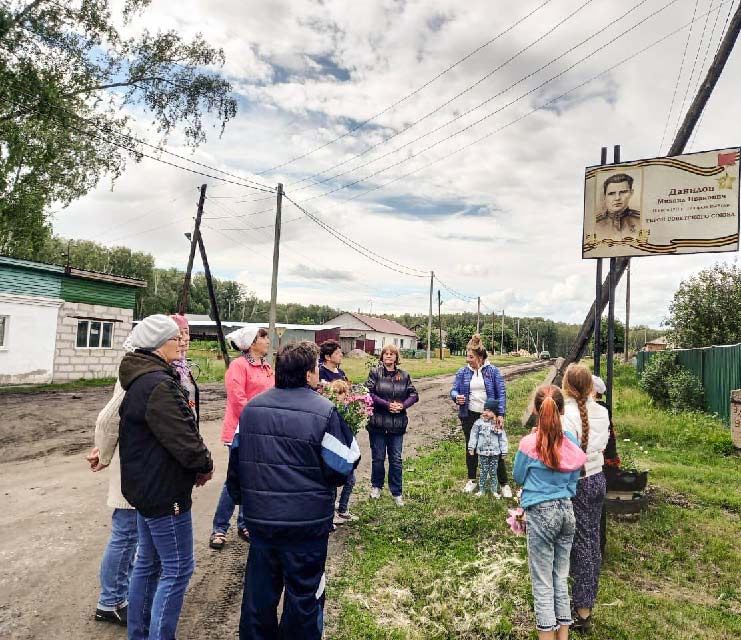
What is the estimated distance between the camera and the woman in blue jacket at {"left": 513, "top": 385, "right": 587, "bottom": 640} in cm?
345

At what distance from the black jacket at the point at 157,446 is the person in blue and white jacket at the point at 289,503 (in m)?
0.37

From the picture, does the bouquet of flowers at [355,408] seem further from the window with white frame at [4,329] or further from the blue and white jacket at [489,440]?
the window with white frame at [4,329]

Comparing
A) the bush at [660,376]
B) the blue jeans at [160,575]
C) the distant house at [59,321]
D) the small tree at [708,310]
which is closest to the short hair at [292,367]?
the blue jeans at [160,575]

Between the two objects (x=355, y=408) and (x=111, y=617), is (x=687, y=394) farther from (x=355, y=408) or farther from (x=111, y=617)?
(x=111, y=617)

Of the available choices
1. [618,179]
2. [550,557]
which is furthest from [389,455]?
[618,179]

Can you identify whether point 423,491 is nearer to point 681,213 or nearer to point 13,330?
point 681,213

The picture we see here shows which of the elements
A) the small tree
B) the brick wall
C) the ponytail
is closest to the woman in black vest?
the ponytail

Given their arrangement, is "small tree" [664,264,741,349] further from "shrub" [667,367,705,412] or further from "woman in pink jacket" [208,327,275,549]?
"woman in pink jacket" [208,327,275,549]

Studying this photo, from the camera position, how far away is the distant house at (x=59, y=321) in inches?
671

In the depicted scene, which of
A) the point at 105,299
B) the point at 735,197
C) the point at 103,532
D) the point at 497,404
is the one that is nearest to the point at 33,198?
the point at 105,299

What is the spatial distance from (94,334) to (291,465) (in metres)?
20.3

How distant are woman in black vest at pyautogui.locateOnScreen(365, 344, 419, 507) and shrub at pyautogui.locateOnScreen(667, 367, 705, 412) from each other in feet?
41.4

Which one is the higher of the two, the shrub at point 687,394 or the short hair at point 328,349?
the short hair at point 328,349

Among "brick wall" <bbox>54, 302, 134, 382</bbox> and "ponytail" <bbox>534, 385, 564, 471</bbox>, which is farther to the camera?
"brick wall" <bbox>54, 302, 134, 382</bbox>
